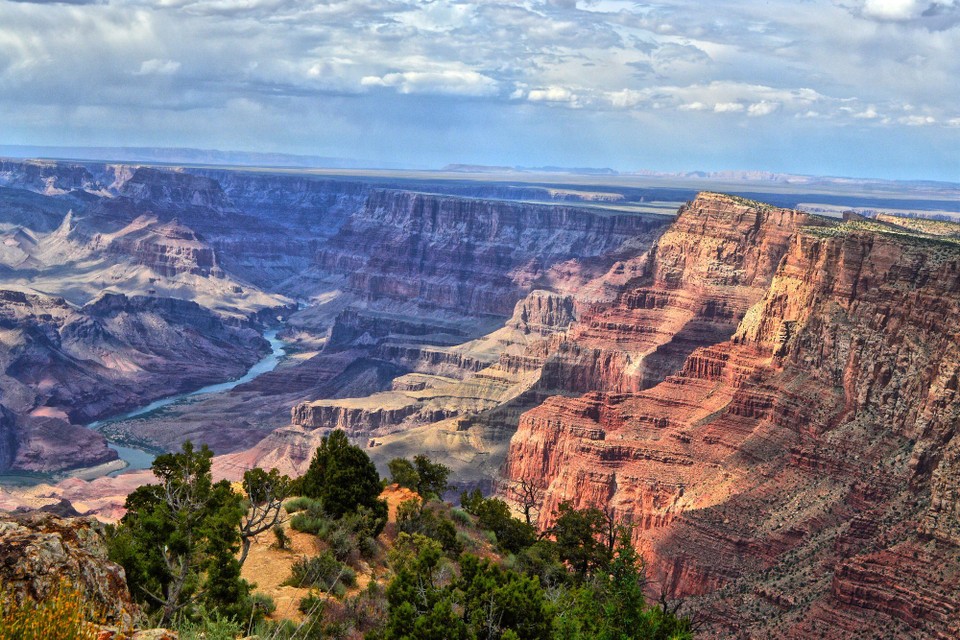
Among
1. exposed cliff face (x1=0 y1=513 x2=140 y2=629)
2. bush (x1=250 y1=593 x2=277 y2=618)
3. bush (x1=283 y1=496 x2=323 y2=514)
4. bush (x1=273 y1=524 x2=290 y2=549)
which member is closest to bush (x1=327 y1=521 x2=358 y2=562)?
bush (x1=273 y1=524 x2=290 y2=549)

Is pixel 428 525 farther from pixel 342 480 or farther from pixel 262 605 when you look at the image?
pixel 262 605

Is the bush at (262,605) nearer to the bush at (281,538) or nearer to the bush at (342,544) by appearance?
the bush at (281,538)

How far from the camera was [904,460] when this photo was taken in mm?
63438

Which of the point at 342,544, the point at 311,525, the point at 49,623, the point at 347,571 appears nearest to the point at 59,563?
the point at 49,623

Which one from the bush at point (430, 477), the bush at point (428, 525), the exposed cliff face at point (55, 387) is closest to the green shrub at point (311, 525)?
the bush at point (428, 525)

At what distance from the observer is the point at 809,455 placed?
6994 centimetres

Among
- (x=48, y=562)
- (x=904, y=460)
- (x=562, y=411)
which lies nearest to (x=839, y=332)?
(x=904, y=460)

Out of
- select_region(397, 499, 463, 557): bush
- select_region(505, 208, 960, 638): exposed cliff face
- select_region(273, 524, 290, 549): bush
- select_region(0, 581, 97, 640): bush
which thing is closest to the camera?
select_region(0, 581, 97, 640): bush

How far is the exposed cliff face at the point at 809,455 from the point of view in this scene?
2153 inches

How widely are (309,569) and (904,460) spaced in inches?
1613

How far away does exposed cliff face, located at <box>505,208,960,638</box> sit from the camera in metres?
54.7

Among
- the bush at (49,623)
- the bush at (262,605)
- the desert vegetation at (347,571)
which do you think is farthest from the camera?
the bush at (262,605)

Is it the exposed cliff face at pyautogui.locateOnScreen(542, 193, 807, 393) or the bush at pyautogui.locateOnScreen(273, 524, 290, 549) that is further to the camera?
the exposed cliff face at pyautogui.locateOnScreen(542, 193, 807, 393)

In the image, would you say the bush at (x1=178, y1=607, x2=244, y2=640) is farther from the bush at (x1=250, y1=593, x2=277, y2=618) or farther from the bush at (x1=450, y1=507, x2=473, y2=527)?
the bush at (x1=450, y1=507, x2=473, y2=527)
